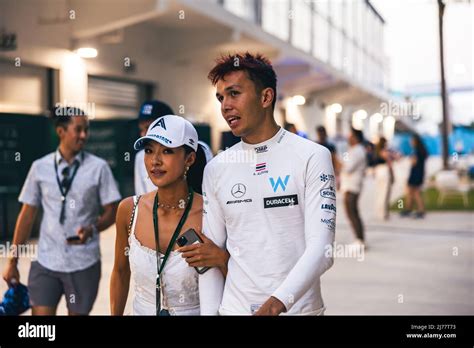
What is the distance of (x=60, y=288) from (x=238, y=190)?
199 centimetres

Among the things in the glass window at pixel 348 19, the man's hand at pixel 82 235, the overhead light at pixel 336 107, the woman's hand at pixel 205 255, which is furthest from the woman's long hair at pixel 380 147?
the glass window at pixel 348 19

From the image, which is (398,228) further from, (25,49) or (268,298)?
(268,298)

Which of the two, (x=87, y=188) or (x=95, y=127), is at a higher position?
(x=95, y=127)

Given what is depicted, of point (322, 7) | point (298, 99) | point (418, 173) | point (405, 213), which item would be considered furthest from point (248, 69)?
point (322, 7)

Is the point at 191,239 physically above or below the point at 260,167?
below

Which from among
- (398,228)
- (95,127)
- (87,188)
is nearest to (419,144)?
(398,228)

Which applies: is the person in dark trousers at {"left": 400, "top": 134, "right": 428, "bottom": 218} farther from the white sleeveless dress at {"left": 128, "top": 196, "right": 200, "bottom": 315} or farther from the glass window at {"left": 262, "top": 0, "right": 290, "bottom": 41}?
the white sleeveless dress at {"left": 128, "top": 196, "right": 200, "bottom": 315}

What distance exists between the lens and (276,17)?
1692 centimetres

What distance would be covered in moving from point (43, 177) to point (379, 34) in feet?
103

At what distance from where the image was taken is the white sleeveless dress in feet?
8.19

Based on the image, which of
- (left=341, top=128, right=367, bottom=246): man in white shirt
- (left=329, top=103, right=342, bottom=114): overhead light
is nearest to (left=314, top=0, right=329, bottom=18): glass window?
(left=329, top=103, right=342, bottom=114): overhead light

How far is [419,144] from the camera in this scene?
42.5 feet

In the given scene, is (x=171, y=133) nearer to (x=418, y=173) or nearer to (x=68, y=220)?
(x=68, y=220)

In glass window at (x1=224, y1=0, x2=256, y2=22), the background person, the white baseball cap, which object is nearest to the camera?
the white baseball cap
